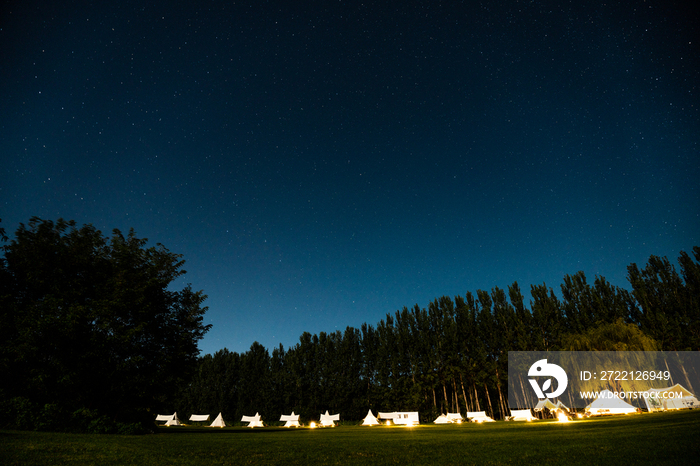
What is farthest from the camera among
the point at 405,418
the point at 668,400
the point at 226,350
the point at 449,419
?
the point at 226,350

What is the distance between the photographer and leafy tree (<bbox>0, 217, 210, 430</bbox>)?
18.4 metres

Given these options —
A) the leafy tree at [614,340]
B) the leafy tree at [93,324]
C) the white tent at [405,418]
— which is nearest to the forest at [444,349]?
the leafy tree at [614,340]

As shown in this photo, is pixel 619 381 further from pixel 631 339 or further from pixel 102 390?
pixel 102 390

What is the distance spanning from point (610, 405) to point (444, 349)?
25.7 m

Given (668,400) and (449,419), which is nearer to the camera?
(668,400)

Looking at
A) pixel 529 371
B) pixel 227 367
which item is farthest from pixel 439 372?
pixel 227 367

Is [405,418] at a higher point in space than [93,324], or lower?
lower

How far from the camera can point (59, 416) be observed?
18.4 m

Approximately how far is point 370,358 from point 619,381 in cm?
3973

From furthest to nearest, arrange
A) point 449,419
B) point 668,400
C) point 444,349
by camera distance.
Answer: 1. point 444,349
2. point 449,419
3. point 668,400

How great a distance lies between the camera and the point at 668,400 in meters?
32.3

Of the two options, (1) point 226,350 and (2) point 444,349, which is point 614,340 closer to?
(2) point 444,349

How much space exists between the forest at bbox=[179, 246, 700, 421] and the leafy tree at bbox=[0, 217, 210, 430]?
1819 cm

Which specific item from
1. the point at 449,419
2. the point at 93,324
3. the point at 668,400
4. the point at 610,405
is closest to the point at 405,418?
the point at 449,419
